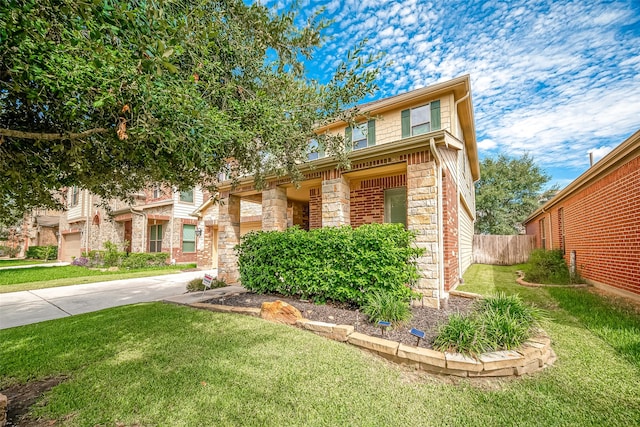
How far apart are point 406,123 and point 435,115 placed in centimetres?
102

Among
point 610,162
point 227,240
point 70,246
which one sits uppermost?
point 610,162

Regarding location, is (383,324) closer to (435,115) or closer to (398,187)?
(398,187)

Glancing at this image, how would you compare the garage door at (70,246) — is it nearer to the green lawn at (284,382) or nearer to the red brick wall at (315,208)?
the green lawn at (284,382)

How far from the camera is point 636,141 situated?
5.07m

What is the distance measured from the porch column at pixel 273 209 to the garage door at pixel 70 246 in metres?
22.1

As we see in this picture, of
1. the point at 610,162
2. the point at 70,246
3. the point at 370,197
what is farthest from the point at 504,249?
the point at 70,246

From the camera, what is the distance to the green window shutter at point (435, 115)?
30.1ft

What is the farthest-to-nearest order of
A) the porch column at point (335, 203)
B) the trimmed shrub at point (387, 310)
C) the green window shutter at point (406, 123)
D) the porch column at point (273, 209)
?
1. the green window shutter at point (406, 123)
2. the porch column at point (273, 209)
3. the porch column at point (335, 203)
4. the trimmed shrub at point (387, 310)

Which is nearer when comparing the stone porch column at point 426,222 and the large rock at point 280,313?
the large rock at point 280,313

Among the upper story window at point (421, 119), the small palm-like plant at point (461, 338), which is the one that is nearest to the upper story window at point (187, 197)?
the upper story window at point (421, 119)

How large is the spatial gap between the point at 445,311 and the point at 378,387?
8.97ft

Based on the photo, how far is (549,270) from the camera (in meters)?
9.29

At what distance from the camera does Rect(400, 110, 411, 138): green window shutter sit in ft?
32.2

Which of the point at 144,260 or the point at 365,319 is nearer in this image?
the point at 365,319
